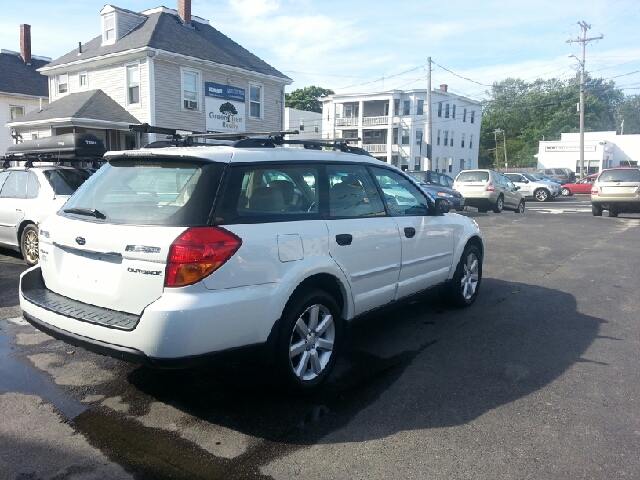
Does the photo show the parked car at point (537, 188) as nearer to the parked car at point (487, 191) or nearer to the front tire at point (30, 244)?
the parked car at point (487, 191)

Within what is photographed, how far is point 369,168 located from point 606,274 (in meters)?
5.49

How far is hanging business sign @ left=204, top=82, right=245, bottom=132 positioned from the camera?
22.7 meters

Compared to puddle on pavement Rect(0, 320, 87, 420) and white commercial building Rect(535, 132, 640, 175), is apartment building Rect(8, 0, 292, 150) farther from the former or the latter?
white commercial building Rect(535, 132, 640, 175)

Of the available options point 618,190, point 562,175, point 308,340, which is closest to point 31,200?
point 308,340

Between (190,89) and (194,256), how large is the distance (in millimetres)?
20357

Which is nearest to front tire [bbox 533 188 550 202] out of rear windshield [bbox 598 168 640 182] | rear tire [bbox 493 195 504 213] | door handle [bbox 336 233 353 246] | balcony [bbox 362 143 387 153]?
rear tire [bbox 493 195 504 213]

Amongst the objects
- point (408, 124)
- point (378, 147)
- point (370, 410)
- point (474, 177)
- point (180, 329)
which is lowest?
point (370, 410)

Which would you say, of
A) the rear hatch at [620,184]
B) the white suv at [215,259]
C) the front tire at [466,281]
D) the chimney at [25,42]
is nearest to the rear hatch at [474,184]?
the rear hatch at [620,184]

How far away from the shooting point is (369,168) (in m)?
4.93

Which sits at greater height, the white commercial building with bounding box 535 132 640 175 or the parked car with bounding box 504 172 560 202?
the white commercial building with bounding box 535 132 640 175

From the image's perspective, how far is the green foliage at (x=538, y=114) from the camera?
8362 cm

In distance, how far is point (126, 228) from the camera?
345 cm

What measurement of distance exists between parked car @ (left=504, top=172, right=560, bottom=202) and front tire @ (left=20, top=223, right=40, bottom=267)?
25.8m

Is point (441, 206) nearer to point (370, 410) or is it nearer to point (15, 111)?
point (370, 410)
